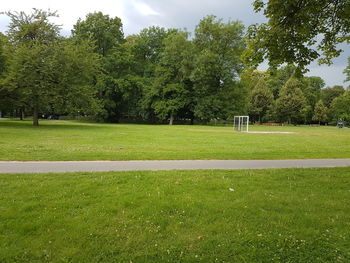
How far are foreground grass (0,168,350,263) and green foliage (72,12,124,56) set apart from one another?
4893cm

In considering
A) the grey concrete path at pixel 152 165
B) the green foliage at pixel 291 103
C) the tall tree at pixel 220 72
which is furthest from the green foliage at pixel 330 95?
the grey concrete path at pixel 152 165

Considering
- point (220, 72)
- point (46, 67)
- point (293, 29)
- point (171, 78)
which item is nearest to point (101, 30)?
point (171, 78)

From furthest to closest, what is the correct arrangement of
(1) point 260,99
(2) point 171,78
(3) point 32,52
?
(1) point 260,99 < (2) point 171,78 < (3) point 32,52

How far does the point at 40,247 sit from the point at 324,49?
10535 mm

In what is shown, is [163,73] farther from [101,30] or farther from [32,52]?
[32,52]

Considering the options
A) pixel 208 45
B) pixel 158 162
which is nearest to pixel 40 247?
pixel 158 162

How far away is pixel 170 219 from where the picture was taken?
4.49 metres

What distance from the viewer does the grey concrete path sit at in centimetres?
811

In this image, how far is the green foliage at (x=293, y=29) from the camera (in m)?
7.20

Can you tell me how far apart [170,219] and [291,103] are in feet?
261

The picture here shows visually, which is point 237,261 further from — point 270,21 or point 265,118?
point 265,118

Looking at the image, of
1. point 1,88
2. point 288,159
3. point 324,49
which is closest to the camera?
point 324,49

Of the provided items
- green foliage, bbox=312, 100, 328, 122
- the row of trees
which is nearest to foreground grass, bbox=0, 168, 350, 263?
the row of trees

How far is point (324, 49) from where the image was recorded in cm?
948
